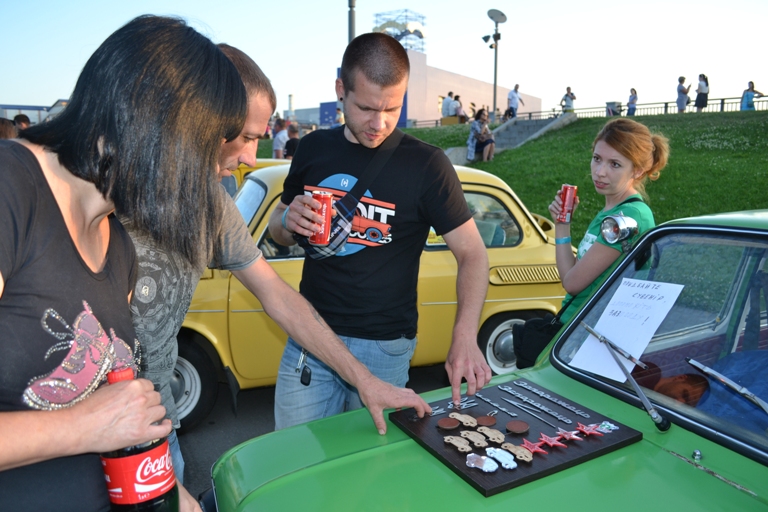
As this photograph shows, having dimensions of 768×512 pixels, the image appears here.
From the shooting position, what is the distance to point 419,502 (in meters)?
1.39

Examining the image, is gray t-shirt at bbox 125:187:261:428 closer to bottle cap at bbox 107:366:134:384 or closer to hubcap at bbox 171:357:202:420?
bottle cap at bbox 107:366:134:384

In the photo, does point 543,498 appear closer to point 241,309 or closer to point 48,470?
point 48,470

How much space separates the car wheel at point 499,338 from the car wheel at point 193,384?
224cm

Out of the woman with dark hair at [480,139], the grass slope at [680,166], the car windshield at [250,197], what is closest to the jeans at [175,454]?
the car windshield at [250,197]

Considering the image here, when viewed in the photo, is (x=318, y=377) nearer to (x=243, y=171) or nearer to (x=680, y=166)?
(x=243, y=171)

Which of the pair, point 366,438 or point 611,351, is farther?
point 611,351

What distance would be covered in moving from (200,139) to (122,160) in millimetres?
176

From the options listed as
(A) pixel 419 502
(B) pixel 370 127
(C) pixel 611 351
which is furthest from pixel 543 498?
(B) pixel 370 127

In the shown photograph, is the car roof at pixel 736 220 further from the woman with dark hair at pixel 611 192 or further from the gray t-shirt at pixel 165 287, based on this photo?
the gray t-shirt at pixel 165 287

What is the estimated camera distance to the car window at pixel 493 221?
504cm

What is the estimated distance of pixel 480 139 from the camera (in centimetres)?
1912

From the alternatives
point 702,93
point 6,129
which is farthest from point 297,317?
point 702,93

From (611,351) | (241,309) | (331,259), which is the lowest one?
(241,309)

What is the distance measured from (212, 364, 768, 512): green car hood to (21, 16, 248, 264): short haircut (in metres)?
0.69
